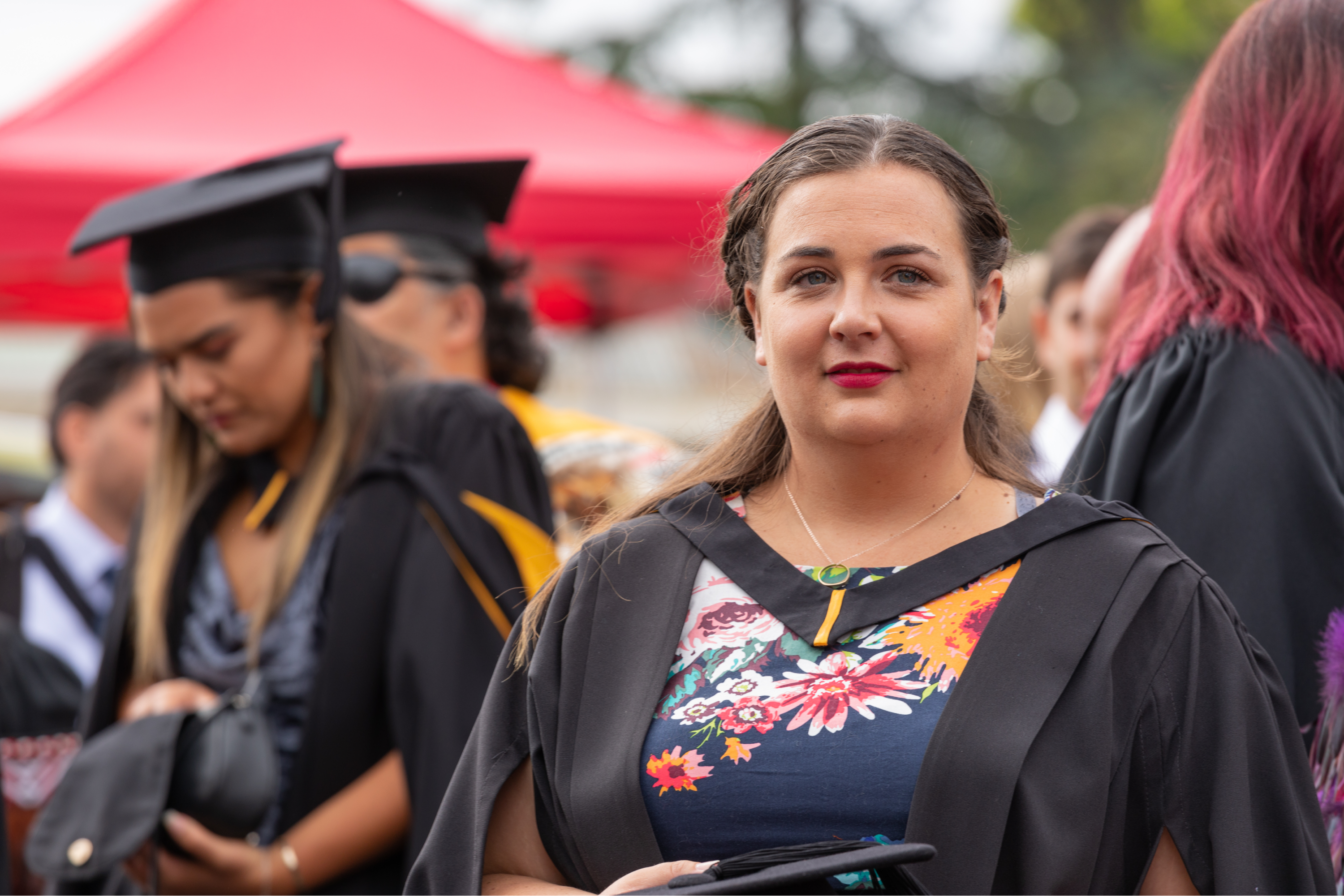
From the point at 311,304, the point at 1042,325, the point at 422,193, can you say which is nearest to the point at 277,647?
the point at 311,304

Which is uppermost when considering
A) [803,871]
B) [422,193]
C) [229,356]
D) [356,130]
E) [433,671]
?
[356,130]

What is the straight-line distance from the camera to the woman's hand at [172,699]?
8.52ft

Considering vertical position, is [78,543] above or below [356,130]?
below

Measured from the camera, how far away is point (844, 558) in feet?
5.59

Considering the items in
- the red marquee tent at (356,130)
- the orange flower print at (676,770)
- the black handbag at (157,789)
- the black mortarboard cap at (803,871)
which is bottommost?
the black handbag at (157,789)

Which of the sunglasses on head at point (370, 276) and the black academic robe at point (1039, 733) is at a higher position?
the sunglasses on head at point (370, 276)

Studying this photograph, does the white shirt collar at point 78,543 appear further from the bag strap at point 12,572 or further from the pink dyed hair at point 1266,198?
the pink dyed hair at point 1266,198

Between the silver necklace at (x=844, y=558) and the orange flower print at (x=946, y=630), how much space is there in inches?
3.9

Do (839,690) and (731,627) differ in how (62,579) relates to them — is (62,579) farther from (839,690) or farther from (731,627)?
(839,690)

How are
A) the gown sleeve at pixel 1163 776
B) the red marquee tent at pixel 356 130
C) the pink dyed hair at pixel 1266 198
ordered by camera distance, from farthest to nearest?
1. the red marquee tent at pixel 356 130
2. the pink dyed hair at pixel 1266 198
3. the gown sleeve at pixel 1163 776

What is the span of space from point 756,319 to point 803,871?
0.75 m

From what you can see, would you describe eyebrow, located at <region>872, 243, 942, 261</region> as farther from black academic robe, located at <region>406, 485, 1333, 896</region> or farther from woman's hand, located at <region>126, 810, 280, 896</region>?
woman's hand, located at <region>126, 810, 280, 896</region>

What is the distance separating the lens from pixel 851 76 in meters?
13.5

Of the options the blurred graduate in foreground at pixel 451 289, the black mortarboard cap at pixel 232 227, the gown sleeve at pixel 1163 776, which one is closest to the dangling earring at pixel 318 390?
the black mortarboard cap at pixel 232 227
